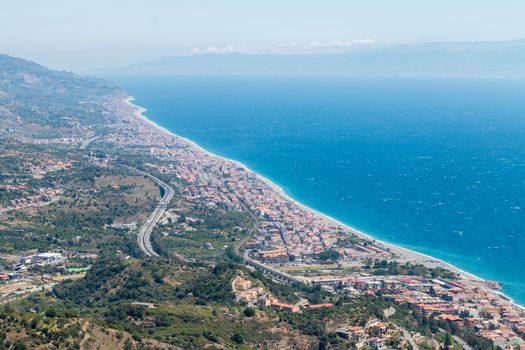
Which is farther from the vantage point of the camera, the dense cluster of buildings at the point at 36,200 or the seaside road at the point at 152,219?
the dense cluster of buildings at the point at 36,200

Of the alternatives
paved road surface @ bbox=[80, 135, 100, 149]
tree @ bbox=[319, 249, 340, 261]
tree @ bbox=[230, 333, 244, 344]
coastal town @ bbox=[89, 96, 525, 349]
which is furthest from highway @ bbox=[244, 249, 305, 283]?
paved road surface @ bbox=[80, 135, 100, 149]

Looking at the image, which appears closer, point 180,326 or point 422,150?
point 180,326

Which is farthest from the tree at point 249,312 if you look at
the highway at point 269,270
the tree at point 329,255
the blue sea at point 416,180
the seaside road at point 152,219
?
the tree at point 329,255

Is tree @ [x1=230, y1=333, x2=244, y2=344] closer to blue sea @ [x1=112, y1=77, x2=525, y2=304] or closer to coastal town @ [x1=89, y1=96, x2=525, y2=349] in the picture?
coastal town @ [x1=89, y1=96, x2=525, y2=349]

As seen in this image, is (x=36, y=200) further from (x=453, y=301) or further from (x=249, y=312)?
(x=453, y=301)

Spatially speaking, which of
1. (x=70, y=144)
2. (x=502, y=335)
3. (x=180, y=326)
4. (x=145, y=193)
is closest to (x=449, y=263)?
(x=502, y=335)

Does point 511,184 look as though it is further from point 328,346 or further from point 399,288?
point 328,346

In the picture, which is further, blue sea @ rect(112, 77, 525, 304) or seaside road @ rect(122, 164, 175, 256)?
blue sea @ rect(112, 77, 525, 304)

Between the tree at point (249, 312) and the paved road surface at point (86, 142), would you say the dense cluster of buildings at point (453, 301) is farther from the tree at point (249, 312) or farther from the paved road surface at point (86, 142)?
the paved road surface at point (86, 142)
